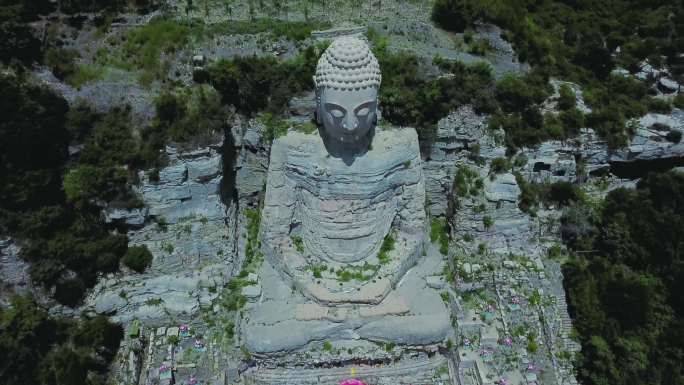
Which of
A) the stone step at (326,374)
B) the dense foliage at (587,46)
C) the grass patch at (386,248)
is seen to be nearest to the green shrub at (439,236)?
the grass patch at (386,248)

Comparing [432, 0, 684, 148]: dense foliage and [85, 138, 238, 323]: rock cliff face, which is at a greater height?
[432, 0, 684, 148]: dense foliage

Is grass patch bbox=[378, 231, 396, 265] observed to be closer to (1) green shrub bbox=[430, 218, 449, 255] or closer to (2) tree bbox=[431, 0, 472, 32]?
(1) green shrub bbox=[430, 218, 449, 255]

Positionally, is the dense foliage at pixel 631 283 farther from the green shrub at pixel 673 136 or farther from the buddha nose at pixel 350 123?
the buddha nose at pixel 350 123

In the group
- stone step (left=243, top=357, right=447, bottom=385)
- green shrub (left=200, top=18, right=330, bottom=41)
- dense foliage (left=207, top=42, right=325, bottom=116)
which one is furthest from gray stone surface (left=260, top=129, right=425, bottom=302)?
green shrub (left=200, top=18, right=330, bottom=41)

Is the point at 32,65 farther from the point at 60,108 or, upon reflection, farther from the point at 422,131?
the point at 422,131

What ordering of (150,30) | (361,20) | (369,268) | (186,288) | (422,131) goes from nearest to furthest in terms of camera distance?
(369,268) → (186,288) → (422,131) → (150,30) → (361,20)

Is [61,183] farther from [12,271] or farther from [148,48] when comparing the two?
[148,48]

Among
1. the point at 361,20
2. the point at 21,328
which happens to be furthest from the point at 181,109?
the point at 361,20
